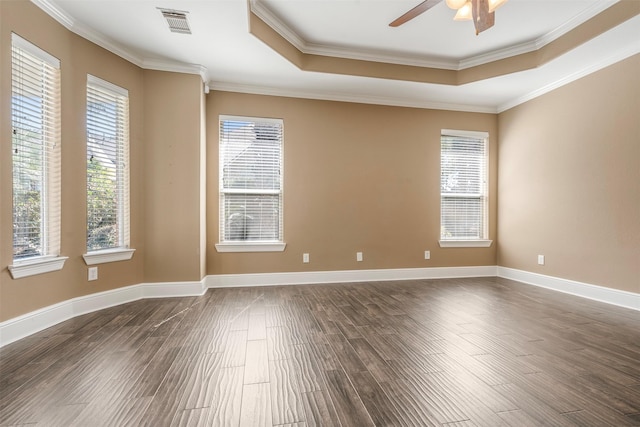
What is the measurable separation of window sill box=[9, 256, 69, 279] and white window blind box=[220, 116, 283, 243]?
5.73 ft

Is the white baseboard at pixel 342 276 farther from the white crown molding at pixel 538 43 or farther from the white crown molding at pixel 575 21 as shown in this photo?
the white crown molding at pixel 575 21

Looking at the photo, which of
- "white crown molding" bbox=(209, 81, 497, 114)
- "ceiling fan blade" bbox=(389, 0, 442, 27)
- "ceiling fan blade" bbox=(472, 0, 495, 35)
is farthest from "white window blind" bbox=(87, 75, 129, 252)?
"ceiling fan blade" bbox=(472, 0, 495, 35)

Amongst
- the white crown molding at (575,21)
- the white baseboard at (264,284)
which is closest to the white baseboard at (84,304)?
the white baseboard at (264,284)

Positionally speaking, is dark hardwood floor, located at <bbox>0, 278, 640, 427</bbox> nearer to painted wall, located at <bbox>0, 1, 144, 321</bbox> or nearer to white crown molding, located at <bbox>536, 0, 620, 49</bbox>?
painted wall, located at <bbox>0, 1, 144, 321</bbox>

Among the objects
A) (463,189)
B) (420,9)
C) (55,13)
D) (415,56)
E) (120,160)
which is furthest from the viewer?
(463,189)

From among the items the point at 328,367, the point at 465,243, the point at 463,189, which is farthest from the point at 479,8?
the point at 465,243

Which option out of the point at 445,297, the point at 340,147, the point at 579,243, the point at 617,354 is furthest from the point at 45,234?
the point at 579,243

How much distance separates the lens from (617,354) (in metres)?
2.12

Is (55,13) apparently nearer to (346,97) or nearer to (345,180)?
(346,97)

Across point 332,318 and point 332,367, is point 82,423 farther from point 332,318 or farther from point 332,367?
point 332,318

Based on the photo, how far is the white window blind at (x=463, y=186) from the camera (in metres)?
4.82

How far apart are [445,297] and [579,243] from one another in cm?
183

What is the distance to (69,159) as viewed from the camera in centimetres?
282

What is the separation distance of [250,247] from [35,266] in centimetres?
216
